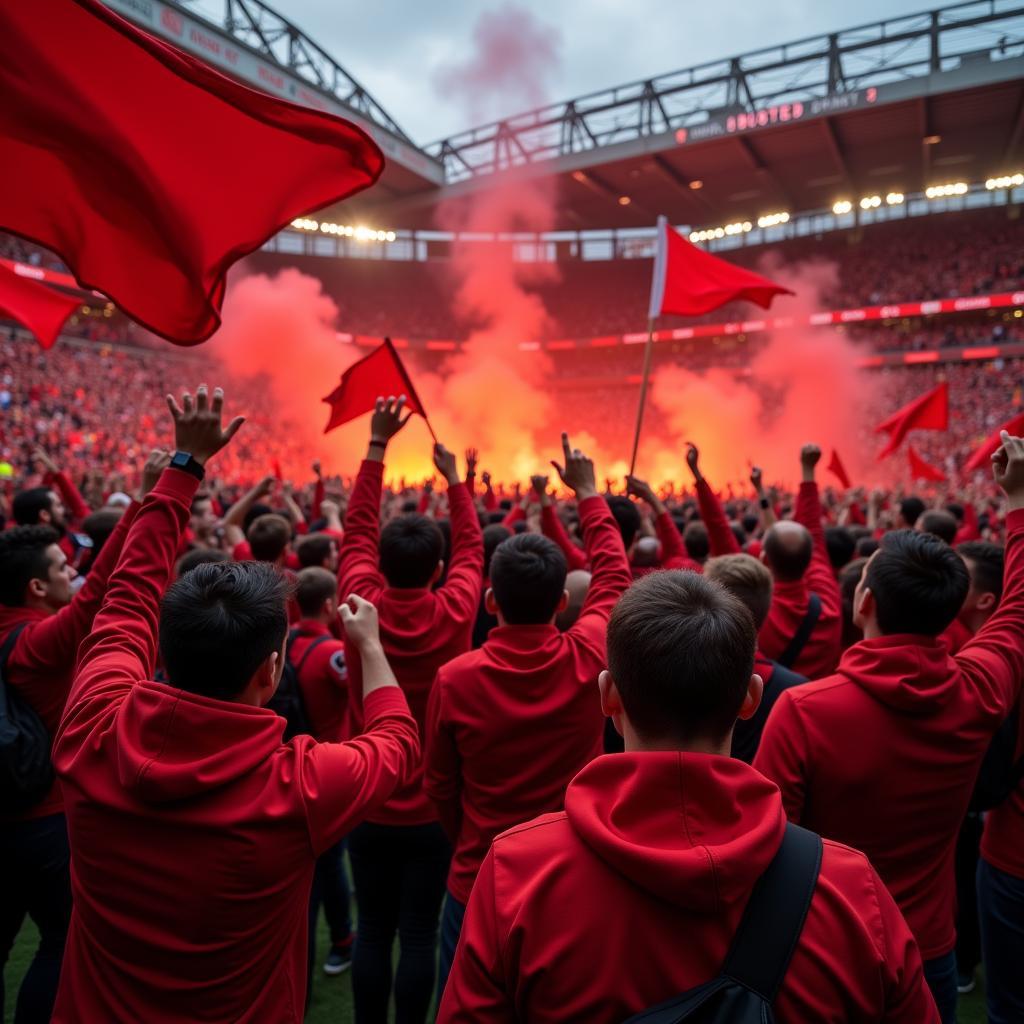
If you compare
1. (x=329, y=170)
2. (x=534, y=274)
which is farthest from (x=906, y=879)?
(x=534, y=274)

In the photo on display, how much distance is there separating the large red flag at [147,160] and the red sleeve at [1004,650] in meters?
2.60

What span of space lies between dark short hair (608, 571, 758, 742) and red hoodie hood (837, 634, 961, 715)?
32.6 inches

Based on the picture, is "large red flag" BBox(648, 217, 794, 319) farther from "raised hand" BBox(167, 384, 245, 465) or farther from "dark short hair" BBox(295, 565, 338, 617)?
"raised hand" BBox(167, 384, 245, 465)

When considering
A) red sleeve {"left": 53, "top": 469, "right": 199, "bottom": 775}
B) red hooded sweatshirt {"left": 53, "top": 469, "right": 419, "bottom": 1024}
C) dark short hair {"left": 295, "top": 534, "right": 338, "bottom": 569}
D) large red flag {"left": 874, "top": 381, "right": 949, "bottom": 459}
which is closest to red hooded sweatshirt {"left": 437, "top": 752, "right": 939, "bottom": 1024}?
red hooded sweatshirt {"left": 53, "top": 469, "right": 419, "bottom": 1024}

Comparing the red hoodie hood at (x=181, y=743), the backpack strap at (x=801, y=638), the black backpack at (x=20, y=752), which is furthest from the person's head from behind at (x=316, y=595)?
the backpack strap at (x=801, y=638)

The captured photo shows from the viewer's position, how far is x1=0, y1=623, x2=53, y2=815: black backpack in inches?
95.4

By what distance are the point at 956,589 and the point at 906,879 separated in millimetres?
772

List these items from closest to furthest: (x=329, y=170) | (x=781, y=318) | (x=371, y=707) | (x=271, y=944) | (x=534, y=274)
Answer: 1. (x=271, y=944)
2. (x=371, y=707)
3. (x=329, y=170)
4. (x=781, y=318)
5. (x=534, y=274)

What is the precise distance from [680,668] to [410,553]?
1.76 metres

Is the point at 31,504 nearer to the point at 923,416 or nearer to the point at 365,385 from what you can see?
the point at 365,385

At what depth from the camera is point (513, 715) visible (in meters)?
2.27

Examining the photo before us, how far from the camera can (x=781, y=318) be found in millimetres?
32969

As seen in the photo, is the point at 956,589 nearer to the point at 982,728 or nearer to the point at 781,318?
the point at 982,728

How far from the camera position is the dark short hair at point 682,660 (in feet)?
4.05
